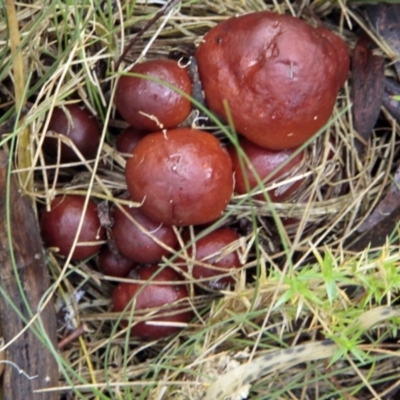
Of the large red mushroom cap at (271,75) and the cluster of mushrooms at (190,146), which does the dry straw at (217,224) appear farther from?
the large red mushroom cap at (271,75)

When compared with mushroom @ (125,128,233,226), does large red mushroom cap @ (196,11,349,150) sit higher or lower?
higher

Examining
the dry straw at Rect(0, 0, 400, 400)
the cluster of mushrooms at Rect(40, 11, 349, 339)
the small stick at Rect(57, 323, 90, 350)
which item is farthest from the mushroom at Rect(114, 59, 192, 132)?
the small stick at Rect(57, 323, 90, 350)

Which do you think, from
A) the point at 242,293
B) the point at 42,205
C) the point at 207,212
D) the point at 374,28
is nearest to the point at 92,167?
the point at 42,205

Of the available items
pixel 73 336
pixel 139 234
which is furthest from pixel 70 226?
pixel 73 336

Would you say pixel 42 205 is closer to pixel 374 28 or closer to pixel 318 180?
pixel 318 180

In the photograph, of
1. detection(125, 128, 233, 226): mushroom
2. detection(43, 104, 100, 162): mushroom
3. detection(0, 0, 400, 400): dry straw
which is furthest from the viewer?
detection(43, 104, 100, 162): mushroom

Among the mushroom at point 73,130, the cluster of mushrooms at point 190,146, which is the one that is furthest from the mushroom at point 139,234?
the mushroom at point 73,130

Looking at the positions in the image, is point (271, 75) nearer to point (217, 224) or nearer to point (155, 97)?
point (155, 97)

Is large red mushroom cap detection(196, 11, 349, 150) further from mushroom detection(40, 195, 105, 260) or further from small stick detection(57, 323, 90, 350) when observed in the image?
small stick detection(57, 323, 90, 350)
